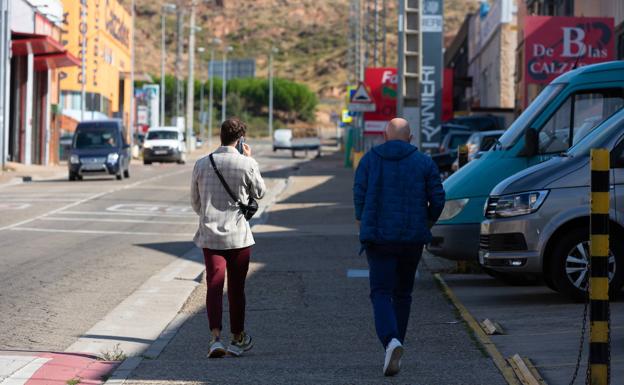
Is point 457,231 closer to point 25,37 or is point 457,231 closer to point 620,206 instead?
point 620,206

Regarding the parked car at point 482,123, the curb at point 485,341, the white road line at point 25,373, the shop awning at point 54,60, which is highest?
the shop awning at point 54,60

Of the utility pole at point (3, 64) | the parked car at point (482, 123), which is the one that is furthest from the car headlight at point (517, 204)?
the utility pole at point (3, 64)

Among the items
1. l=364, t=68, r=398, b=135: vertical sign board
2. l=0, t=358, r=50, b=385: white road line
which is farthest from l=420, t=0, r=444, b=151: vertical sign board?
l=0, t=358, r=50, b=385: white road line

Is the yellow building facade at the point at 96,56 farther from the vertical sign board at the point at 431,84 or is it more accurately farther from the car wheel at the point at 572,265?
the car wheel at the point at 572,265

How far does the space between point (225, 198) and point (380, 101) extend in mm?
35544

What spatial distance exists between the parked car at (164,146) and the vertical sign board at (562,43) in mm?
35673

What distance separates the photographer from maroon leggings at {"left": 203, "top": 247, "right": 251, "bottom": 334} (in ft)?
30.9

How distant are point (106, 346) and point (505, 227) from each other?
13.1ft

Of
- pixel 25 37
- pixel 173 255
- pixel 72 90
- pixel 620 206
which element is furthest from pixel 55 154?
pixel 620 206

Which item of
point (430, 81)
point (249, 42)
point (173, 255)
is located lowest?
point (173, 255)

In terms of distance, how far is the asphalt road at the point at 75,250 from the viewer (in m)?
11.7

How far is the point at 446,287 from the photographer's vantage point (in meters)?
13.9

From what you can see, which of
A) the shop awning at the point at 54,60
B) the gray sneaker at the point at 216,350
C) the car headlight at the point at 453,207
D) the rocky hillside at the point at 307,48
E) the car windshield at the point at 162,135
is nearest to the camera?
the gray sneaker at the point at 216,350

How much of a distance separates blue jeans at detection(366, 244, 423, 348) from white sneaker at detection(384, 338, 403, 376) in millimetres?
229
